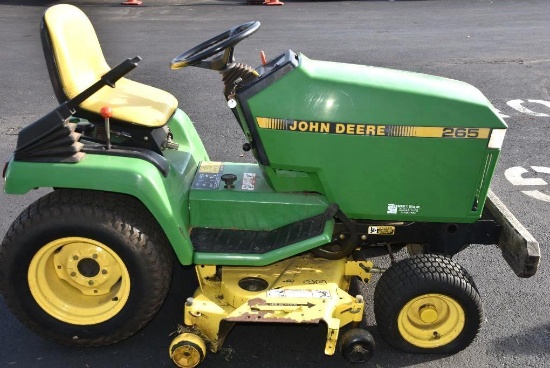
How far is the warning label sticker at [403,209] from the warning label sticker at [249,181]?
73 centimetres

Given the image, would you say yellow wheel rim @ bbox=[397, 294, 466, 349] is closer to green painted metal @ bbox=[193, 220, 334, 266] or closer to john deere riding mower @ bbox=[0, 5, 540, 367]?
john deere riding mower @ bbox=[0, 5, 540, 367]

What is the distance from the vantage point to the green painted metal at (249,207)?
3.32 metres

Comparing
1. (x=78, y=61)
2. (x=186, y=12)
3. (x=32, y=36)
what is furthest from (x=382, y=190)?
(x=186, y=12)

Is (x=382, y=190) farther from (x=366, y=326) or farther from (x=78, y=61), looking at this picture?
(x=78, y=61)

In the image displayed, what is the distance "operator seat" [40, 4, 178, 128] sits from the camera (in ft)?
10.7

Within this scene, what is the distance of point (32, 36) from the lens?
10.8 m

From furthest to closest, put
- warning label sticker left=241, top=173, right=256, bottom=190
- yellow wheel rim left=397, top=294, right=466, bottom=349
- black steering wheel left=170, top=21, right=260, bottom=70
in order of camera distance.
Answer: warning label sticker left=241, top=173, right=256, bottom=190 → yellow wheel rim left=397, top=294, right=466, bottom=349 → black steering wheel left=170, top=21, right=260, bottom=70

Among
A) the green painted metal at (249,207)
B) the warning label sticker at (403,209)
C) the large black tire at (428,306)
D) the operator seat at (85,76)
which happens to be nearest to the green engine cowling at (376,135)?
the warning label sticker at (403,209)

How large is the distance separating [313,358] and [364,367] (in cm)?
26

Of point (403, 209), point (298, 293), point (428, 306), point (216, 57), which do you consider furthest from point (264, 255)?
point (216, 57)

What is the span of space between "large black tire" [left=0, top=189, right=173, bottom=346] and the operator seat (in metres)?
0.44

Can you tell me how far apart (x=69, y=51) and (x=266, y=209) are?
1.31 meters

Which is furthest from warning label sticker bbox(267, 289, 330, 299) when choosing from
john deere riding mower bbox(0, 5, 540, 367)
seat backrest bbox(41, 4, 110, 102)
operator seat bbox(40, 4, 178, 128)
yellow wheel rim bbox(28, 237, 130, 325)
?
seat backrest bbox(41, 4, 110, 102)

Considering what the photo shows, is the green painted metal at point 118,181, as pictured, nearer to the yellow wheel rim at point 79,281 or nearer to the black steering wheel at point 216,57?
the yellow wheel rim at point 79,281
